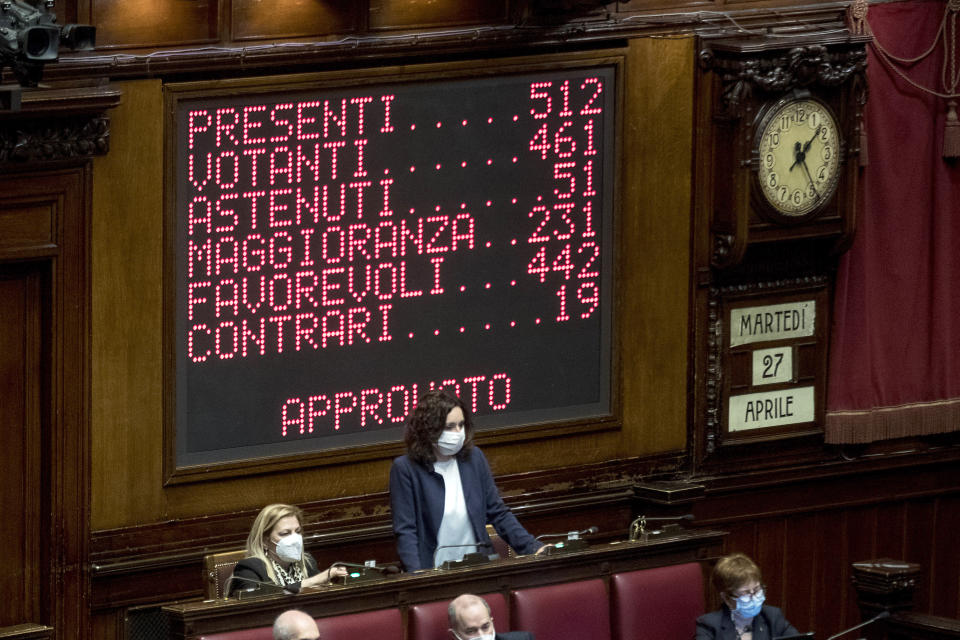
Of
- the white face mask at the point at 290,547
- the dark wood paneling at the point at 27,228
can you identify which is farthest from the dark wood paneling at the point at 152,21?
A: the white face mask at the point at 290,547

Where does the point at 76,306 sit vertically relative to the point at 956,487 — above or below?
above

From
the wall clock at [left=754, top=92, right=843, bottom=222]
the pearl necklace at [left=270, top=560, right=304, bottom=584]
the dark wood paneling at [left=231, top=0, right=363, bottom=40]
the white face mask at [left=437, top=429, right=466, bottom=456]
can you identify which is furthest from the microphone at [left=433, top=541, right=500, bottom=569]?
the wall clock at [left=754, top=92, right=843, bottom=222]

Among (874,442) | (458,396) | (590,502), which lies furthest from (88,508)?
(874,442)

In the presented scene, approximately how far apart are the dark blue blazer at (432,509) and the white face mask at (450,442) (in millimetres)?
72

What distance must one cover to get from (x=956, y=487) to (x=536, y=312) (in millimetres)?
2516

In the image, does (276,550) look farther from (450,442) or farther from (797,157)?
(797,157)

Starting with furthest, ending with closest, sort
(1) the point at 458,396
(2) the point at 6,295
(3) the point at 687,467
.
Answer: (3) the point at 687,467 < (1) the point at 458,396 < (2) the point at 6,295

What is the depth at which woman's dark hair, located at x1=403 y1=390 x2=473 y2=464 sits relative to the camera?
28.3ft

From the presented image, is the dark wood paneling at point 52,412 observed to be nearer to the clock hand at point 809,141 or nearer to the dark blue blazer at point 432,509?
the dark blue blazer at point 432,509

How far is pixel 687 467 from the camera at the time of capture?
34.0ft

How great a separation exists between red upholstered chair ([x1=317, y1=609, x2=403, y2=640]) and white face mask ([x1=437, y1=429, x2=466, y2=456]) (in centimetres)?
74

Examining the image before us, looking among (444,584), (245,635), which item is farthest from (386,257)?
(245,635)

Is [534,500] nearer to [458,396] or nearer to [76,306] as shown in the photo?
[458,396]

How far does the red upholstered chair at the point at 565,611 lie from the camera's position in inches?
332
